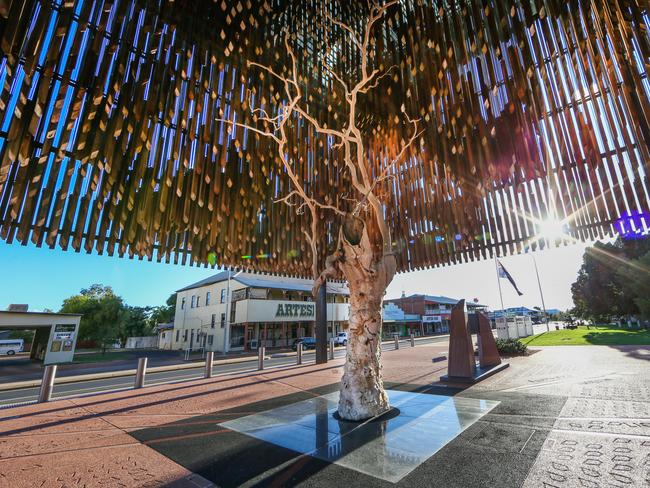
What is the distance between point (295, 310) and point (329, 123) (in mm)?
30256

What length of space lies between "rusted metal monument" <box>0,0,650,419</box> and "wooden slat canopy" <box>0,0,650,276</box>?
4 cm

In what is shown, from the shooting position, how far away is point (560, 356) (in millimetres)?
13266

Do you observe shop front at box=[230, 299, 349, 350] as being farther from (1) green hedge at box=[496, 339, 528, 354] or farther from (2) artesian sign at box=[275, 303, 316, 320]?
(1) green hedge at box=[496, 339, 528, 354]

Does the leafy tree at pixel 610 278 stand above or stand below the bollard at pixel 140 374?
above

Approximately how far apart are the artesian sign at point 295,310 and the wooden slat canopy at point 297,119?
27053mm

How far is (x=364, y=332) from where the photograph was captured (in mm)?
6117

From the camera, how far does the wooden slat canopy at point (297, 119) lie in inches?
182

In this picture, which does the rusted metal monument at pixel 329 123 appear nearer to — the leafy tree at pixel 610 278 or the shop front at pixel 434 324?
the leafy tree at pixel 610 278

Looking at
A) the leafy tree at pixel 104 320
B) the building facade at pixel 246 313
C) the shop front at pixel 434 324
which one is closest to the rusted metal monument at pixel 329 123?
the building facade at pixel 246 313

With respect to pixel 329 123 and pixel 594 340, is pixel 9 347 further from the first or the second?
pixel 594 340

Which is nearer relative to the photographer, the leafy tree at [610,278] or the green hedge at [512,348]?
the green hedge at [512,348]

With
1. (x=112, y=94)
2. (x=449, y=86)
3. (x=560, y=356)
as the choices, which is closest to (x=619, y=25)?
(x=449, y=86)

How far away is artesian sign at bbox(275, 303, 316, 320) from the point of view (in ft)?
114

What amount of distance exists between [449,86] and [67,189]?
7786 mm
